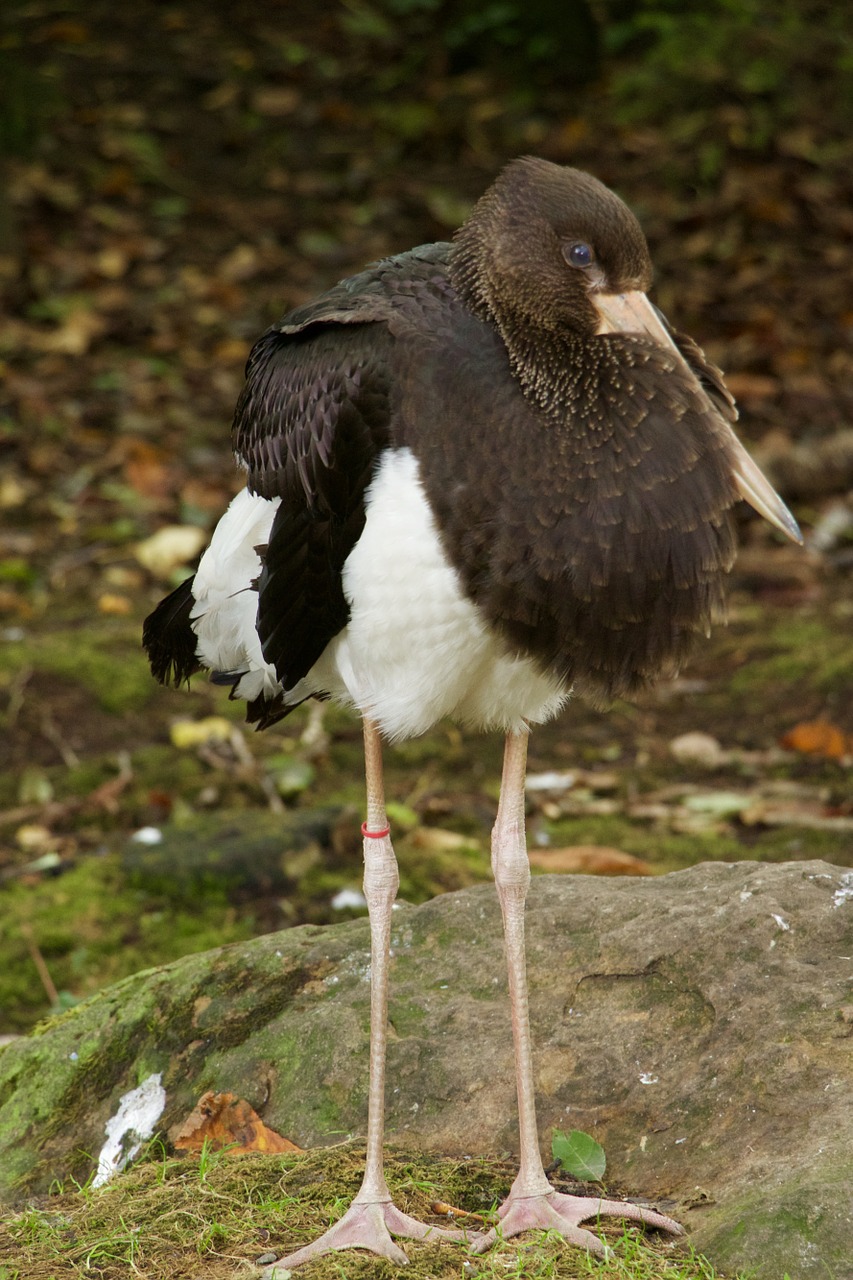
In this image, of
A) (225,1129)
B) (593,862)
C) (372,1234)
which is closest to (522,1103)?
(372,1234)

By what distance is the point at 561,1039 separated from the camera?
154 inches

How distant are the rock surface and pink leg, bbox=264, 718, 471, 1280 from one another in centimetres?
28

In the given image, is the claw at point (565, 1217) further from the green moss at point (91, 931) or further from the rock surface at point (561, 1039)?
the green moss at point (91, 931)

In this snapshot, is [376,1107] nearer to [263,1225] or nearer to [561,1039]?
[263,1225]

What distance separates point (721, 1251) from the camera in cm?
321

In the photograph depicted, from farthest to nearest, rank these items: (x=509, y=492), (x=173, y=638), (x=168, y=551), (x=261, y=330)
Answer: (x=261, y=330)
(x=168, y=551)
(x=173, y=638)
(x=509, y=492)

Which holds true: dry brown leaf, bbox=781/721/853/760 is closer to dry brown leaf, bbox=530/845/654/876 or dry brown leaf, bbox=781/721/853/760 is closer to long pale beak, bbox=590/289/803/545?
dry brown leaf, bbox=530/845/654/876

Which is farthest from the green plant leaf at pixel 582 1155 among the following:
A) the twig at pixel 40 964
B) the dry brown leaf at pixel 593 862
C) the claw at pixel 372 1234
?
the twig at pixel 40 964

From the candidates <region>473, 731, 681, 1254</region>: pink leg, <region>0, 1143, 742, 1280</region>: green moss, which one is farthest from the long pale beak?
<region>0, 1143, 742, 1280</region>: green moss

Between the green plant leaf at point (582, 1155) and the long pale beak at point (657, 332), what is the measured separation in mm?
1422

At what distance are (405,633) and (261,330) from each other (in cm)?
768

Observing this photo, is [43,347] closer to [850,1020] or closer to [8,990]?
[8,990]

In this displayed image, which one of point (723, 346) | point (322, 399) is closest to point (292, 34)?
point (723, 346)

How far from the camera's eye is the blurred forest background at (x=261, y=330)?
612 centimetres
